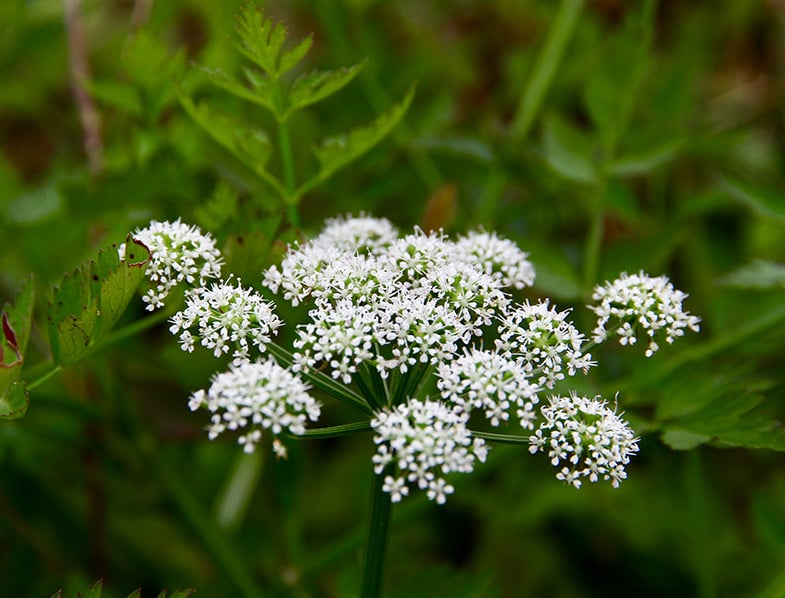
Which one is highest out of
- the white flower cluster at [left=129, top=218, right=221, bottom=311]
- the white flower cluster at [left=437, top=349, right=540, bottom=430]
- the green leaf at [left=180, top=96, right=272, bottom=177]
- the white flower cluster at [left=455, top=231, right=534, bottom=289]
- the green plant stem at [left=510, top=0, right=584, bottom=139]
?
the green plant stem at [left=510, top=0, right=584, bottom=139]

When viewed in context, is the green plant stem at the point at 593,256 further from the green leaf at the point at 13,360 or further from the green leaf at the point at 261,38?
the green leaf at the point at 13,360

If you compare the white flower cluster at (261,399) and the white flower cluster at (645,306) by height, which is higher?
the white flower cluster at (645,306)

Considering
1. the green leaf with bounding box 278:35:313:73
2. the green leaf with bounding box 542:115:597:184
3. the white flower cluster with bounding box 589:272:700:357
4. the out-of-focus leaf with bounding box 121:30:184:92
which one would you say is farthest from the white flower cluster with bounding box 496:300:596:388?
the out-of-focus leaf with bounding box 121:30:184:92

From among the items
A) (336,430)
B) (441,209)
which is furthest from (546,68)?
(336,430)

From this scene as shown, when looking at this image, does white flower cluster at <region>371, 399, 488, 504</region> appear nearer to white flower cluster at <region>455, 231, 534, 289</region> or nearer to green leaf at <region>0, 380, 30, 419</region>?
white flower cluster at <region>455, 231, 534, 289</region>

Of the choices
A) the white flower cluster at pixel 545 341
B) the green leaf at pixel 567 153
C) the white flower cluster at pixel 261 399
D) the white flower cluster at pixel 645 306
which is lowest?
the white flower cluster at pixel 261 399

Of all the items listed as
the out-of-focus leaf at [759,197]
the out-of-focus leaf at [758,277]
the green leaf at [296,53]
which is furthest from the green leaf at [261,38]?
the out-of-focus leaf at [759,197]

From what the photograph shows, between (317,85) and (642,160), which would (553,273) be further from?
(317,85)

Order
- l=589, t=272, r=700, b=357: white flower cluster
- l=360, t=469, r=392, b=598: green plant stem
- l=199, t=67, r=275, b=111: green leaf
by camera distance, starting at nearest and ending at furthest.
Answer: l=360, t=469, r=392, b=598: green plant stem < l=589, t=272, r=700, b=357: white flower cluster < l=199, t=67, r=275, b=111: green leaf
